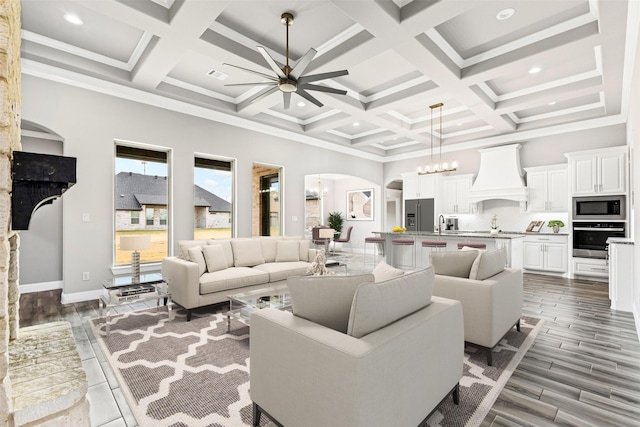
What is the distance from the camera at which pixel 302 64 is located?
10.6 ft

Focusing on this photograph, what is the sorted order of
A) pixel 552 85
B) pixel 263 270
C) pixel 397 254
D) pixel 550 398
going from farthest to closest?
pixel 397 254, pixel 552 85, pixel 263 270, pixel 550 398

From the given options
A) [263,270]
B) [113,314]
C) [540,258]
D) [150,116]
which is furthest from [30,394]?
[540,258]

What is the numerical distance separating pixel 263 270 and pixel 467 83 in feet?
13.4

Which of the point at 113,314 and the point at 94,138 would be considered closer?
the point at 113,314

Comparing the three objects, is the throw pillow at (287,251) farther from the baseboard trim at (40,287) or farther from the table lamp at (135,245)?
the baseboard trim at (40,287)

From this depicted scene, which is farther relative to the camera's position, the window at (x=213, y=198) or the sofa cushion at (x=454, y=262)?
the window at (x=213, y=198)

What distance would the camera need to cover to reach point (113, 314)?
383 centimetres

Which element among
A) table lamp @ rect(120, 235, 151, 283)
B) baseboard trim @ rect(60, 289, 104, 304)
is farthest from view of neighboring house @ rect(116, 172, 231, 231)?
table lamp @ rect(120, 235, 151, 283)

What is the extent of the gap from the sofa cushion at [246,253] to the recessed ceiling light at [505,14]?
430 centimetres

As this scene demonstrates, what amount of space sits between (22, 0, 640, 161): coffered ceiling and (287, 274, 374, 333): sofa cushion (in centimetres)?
267

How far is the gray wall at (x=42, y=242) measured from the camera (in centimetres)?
504

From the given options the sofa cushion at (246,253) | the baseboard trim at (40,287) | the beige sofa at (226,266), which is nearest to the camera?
the beige sofa at (226,266)

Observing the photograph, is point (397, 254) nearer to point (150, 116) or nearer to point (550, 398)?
point (550, 398)

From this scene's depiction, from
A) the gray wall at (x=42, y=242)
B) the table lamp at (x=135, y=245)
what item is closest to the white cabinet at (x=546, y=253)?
the table lamp at (x=135, y=245)
